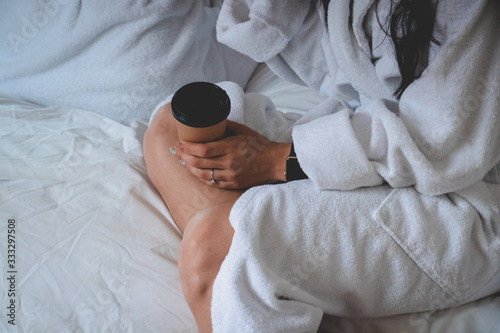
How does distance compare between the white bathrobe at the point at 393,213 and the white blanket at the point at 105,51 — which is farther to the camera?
the white blanket at the point at 105,51

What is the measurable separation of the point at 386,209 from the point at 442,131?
0.14m

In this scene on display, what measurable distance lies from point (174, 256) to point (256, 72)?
2.25ft

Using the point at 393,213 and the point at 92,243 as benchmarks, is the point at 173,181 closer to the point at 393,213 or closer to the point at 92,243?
the point at 92,243

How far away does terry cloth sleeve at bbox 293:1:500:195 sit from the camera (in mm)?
608

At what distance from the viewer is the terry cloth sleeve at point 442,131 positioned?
61 cm

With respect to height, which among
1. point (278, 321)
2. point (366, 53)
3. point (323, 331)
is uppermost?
point (366, 53)

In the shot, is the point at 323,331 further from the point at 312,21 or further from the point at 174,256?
the point at 312,21

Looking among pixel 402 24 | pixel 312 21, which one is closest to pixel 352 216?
pixel 402 24

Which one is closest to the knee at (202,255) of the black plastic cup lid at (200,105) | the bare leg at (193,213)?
the bare leg at (193,213)

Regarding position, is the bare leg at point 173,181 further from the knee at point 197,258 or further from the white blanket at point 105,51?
the white blanket at point 105,51

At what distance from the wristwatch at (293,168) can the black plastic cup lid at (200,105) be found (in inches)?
5.5

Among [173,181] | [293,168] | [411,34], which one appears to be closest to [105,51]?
[173,181]

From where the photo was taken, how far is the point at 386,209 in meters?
0.62

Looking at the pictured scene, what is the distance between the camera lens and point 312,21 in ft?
2.90
